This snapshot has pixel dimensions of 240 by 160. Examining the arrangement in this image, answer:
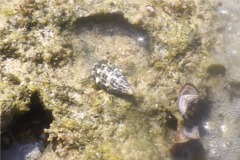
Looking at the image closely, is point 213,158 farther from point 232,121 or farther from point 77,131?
point 77,131

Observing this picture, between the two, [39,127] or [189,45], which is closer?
[39,127]

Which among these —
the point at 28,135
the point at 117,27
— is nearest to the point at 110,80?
the point at 117,27

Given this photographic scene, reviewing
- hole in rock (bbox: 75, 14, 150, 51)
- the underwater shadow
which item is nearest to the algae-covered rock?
hole in rock (bbox: 75, 14, 150, 51)

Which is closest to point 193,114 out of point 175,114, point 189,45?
point 175,114

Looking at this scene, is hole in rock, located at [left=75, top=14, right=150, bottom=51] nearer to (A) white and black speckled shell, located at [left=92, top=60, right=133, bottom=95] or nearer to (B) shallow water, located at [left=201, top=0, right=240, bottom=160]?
(A) white and black speckled shell, located at [left=92, top=60, right=133, bottom=95]

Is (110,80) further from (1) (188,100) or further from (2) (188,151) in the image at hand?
(2) (188,151)

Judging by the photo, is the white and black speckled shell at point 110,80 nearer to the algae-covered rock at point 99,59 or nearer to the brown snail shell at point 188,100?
the algae-covered rock at point 99,59
